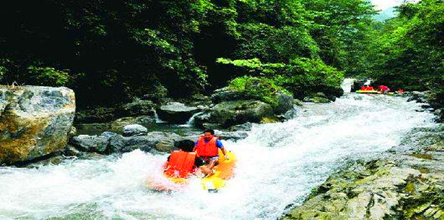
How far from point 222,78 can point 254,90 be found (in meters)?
7.47

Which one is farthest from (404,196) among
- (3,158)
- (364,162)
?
(3,158)

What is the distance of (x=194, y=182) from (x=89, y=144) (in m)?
3.72

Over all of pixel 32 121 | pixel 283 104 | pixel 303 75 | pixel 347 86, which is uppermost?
pixel 32 121

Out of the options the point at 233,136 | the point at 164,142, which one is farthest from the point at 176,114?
the point at 164,142

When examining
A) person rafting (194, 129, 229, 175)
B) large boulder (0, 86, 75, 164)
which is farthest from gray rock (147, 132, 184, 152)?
large boulder (0, 86, 75, 164)

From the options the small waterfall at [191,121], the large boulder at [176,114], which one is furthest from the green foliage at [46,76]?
the small waterfall at [191,121]

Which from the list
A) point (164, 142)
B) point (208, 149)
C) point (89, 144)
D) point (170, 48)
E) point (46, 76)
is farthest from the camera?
point (170, 48)

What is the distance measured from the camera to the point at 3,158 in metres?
6.70

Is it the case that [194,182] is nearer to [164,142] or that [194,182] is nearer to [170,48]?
[164,142]

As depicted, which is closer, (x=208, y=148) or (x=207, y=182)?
(x=207, y=182)

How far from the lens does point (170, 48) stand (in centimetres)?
1296

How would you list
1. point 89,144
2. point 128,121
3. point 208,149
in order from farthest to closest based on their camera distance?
point 128,121, point 89,144, point 208,149

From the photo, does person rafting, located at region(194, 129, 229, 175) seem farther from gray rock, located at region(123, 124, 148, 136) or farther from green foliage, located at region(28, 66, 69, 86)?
green foliage, located at region(28, 66, 69, 86)

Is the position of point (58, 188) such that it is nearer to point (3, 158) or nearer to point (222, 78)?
point (3, 158)
